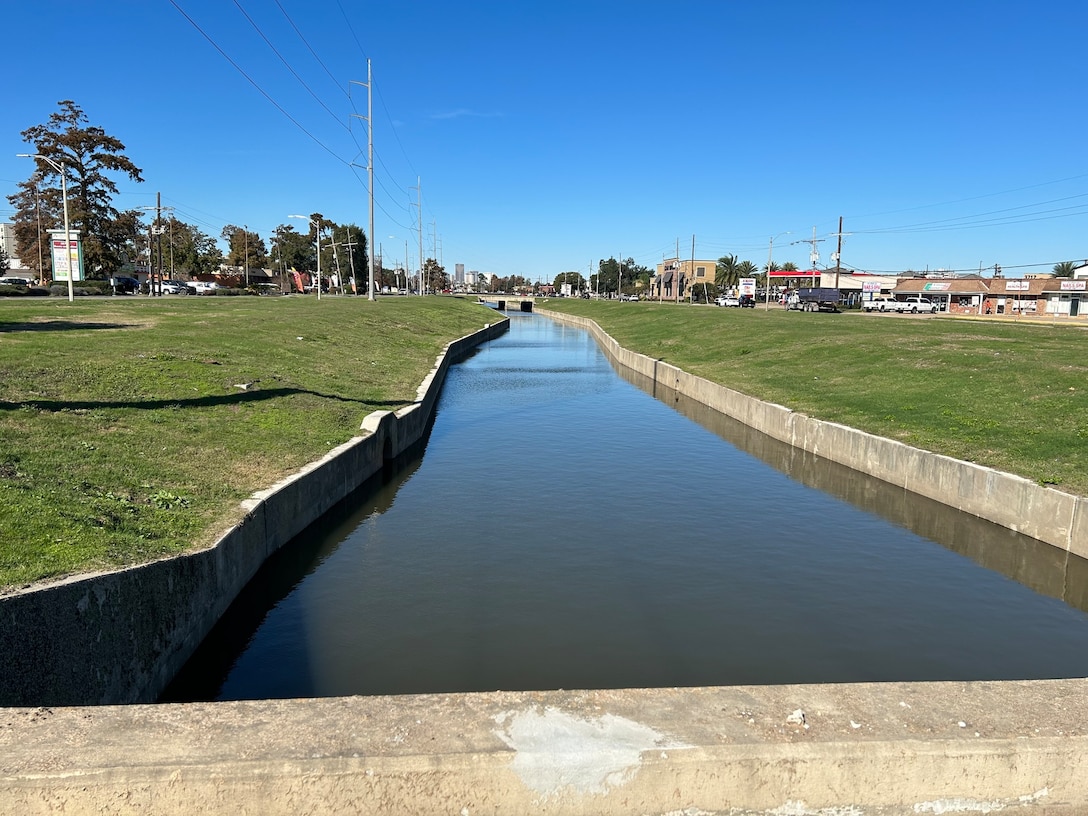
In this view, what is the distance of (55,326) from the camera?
21125mm

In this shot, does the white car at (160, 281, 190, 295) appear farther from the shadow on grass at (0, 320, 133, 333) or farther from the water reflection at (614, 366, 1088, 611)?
the water reflection at (614, 366, 1088, 611)

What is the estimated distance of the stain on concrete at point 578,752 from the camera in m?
4.16

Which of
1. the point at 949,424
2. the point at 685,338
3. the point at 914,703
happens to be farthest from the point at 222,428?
the point at 685,338

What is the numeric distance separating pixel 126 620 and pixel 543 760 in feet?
14.1

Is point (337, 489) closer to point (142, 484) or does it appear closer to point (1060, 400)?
point (142, 484)

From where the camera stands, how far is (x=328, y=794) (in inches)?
159

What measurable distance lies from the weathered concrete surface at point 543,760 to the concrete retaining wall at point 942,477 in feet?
26.1

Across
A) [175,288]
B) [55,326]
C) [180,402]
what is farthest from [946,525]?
[175,288]

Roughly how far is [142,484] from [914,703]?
27.9ft

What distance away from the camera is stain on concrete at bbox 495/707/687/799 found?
13.7 ft

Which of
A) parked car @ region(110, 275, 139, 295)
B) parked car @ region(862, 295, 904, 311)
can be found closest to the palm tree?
parked car @ region(862, 295, 904, 311)

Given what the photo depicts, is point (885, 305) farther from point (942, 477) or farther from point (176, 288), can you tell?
point (176, 288)

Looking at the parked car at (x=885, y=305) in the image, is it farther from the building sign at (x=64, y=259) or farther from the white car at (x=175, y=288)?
the white car at (x=175, y=288)

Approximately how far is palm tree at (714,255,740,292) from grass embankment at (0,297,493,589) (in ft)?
449
